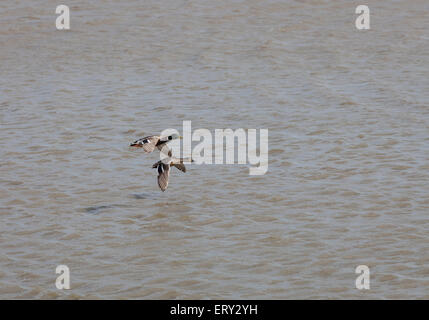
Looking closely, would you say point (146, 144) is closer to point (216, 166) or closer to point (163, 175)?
point (163, 175)

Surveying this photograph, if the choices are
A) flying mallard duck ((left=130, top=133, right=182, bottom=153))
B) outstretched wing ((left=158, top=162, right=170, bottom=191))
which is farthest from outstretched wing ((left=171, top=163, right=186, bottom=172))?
flying mallard duck ((left=130, top=133, right=182, bottom=153))

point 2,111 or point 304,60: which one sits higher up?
point 304,60

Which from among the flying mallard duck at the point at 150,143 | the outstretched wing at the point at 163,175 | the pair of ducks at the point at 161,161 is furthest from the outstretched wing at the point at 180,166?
the flying mallard duck at the point at 150,143

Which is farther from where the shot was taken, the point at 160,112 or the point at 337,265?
the point at 160,112

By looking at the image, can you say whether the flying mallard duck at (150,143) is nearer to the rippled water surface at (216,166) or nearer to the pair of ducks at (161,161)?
the pair of ducks at (161,161)

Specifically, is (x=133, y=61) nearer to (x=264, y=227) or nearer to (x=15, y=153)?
(x=15, y=153)

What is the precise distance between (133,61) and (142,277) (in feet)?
27.9

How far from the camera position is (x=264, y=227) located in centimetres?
1026

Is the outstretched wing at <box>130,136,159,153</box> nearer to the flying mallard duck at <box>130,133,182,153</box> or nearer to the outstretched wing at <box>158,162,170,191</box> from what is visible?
the flying mallard duck at <box>130,133,182,153</box>

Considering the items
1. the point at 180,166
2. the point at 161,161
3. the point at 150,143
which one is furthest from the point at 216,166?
the point at 150,143

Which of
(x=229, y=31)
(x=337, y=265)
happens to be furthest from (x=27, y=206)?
(x=229, y=31)

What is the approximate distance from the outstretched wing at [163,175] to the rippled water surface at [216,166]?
10.5 inches

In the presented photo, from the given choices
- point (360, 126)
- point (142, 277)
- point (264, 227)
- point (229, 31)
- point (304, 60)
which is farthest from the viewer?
point (229, 31)

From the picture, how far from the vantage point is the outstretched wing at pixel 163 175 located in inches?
428
